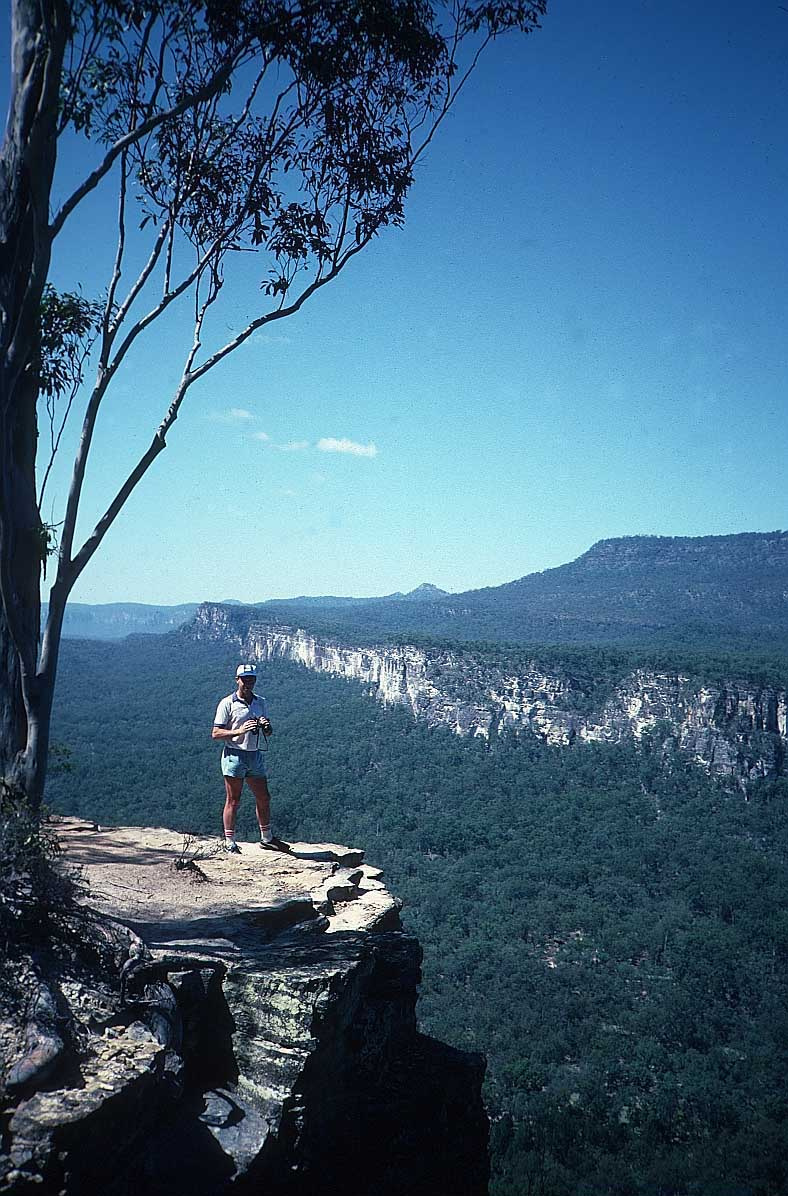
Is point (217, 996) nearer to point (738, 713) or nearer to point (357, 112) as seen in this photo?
point (357, 112)

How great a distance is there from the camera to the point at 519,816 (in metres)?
61.4

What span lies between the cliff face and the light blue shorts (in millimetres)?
60720

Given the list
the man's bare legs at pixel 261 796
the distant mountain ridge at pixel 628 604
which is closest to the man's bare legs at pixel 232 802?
the man's bare legs at pixel 261 796

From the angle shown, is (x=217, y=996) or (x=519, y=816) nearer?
(x=217, y=996)

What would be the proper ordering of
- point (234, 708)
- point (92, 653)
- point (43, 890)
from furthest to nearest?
point (92, 653) < point (234, 708) < point (43, 890)

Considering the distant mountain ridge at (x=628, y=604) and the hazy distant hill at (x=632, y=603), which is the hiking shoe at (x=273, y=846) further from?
the hazy distant hill at (x=632, y=603)

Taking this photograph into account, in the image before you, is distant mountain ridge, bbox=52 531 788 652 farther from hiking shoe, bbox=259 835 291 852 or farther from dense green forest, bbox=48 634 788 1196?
hiking shoe, bbox=259 835 291 852

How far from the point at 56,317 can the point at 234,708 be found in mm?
4176

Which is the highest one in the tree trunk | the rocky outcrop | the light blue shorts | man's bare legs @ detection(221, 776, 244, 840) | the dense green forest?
the tree trunk

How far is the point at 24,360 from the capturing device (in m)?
4.69

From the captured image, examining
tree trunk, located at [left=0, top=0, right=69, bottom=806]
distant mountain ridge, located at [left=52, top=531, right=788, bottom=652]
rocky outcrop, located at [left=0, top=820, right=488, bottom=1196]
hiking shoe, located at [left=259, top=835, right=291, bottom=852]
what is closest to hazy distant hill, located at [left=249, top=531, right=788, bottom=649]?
distant mountain ridge, located at [left=52, top=531, right=788, bottom=652]

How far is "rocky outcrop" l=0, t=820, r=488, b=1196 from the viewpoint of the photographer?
335cm

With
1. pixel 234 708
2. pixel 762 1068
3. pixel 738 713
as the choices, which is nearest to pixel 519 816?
pixel 738 713

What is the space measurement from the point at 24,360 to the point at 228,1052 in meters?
4.97
